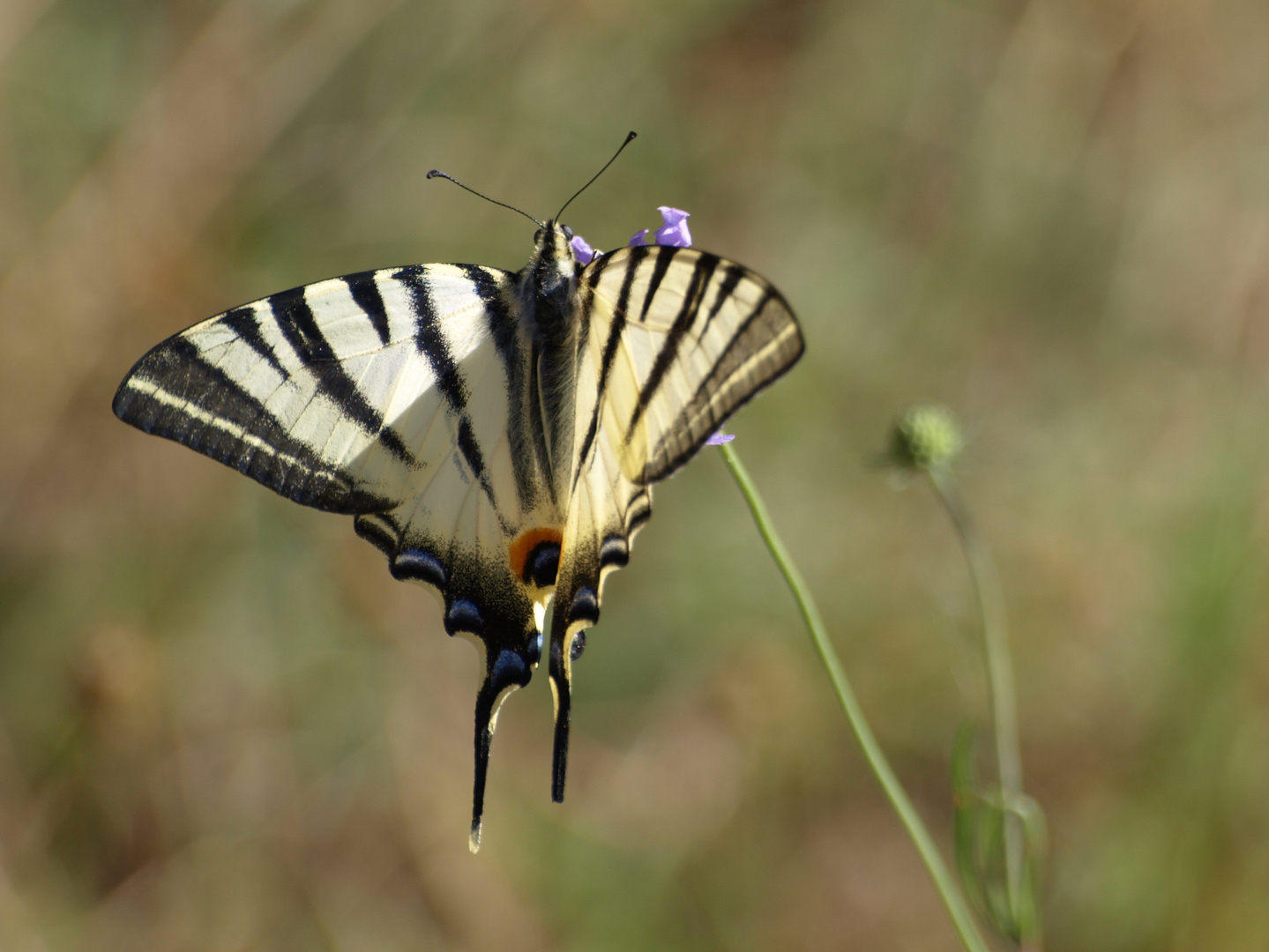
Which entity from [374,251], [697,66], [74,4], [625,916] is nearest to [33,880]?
[625,916]

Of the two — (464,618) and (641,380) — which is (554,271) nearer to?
(641,380)

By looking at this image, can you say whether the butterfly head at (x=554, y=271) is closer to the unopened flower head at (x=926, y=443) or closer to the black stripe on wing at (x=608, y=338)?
the black stripe on wing at (x=608, y=338)

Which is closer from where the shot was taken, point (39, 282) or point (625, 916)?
point (625, 916)

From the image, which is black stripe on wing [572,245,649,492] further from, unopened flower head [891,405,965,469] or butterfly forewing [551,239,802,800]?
unopened flower head [891,405,965,469]

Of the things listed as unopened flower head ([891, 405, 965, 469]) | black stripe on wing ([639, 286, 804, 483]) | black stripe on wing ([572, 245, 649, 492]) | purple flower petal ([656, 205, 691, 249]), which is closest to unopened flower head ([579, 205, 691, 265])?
purple flower petal ([656, 205, 691, 249])

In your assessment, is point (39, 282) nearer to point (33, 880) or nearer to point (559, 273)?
point (33, 880)

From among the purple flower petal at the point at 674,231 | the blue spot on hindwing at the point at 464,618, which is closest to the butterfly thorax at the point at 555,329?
the purple flower petal at the point at 674,231
